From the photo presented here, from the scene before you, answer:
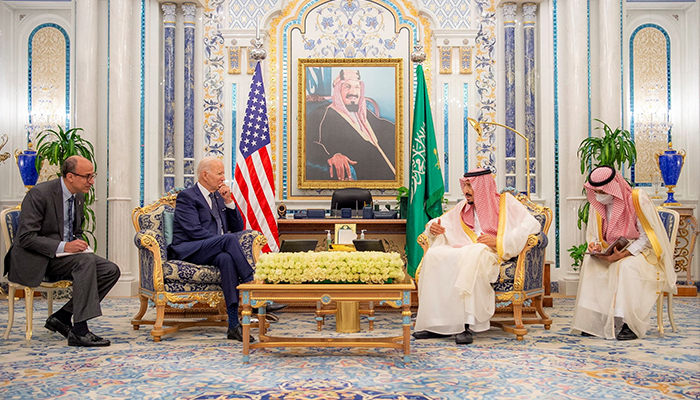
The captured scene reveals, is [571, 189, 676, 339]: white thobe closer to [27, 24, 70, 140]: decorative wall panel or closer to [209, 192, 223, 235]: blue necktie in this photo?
[209, 192, 223, 235]: blue necktie

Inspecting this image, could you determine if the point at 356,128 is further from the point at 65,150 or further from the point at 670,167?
the point at 670,167

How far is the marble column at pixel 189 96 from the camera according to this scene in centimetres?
802

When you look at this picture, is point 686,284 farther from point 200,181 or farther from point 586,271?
point 200,181

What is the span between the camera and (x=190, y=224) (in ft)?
16.0

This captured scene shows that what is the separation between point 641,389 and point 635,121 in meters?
5.87

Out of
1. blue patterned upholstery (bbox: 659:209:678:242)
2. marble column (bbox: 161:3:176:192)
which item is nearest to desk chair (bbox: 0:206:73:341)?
marble column (bbox: 161:3:176:192)

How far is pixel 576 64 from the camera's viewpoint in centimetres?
752

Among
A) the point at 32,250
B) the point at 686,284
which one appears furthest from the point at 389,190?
the point at 32,250

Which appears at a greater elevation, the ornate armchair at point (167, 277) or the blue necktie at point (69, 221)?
the blue necktie at point (69, 221)

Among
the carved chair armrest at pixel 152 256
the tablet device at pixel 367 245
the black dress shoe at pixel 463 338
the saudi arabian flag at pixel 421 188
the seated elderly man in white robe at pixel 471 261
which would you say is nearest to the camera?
the black dress shoe at pixel 463 338

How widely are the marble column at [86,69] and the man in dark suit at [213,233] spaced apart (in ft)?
10.1

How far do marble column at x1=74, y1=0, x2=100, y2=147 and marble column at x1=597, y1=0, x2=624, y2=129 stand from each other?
6.01 metres

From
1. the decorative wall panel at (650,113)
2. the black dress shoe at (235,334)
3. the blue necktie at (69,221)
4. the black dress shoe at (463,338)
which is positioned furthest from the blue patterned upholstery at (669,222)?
the blue necktie at (69,221)

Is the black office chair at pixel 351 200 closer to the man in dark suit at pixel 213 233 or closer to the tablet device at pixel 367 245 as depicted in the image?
the tablet device at pixel 367 245
